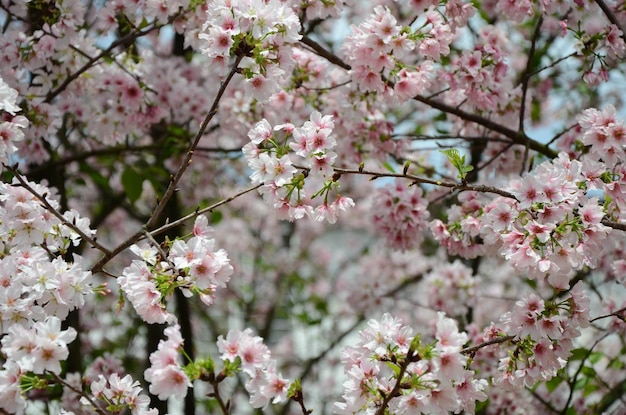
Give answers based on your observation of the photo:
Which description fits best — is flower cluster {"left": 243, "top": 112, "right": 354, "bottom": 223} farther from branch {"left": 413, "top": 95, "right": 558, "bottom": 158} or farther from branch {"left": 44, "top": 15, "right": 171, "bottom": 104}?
branch {"left": 44, "top": 15, "right": 171, "bottom": 104}

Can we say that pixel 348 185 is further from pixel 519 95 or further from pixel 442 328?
pixel 442 328

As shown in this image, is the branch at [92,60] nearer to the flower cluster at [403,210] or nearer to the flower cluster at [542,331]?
the flower cluster at [403,210]

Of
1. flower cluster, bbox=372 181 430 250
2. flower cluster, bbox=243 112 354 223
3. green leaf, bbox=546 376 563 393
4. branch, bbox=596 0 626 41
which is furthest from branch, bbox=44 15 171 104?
green leaf, bbox=546 376 563 393

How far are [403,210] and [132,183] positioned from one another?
5.17 ft

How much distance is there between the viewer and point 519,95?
11.4ft

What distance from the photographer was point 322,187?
2.63 m

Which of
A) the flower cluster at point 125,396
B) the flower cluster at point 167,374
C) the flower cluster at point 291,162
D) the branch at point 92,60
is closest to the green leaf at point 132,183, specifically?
the branch at point 92,60

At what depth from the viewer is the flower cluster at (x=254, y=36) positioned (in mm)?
2145

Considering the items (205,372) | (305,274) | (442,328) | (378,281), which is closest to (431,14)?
(442,328)

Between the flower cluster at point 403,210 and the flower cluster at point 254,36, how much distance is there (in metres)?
1.12

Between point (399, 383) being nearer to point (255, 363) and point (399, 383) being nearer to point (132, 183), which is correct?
point (255, 363)

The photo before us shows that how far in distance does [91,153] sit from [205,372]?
2.74 meters

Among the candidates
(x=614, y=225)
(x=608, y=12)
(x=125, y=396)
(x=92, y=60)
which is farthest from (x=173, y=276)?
(x=608, y=12)

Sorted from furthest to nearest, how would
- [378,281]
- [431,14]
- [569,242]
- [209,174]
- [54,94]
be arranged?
[209,174], [378,281], [54,94], [431,14], [569,242]
